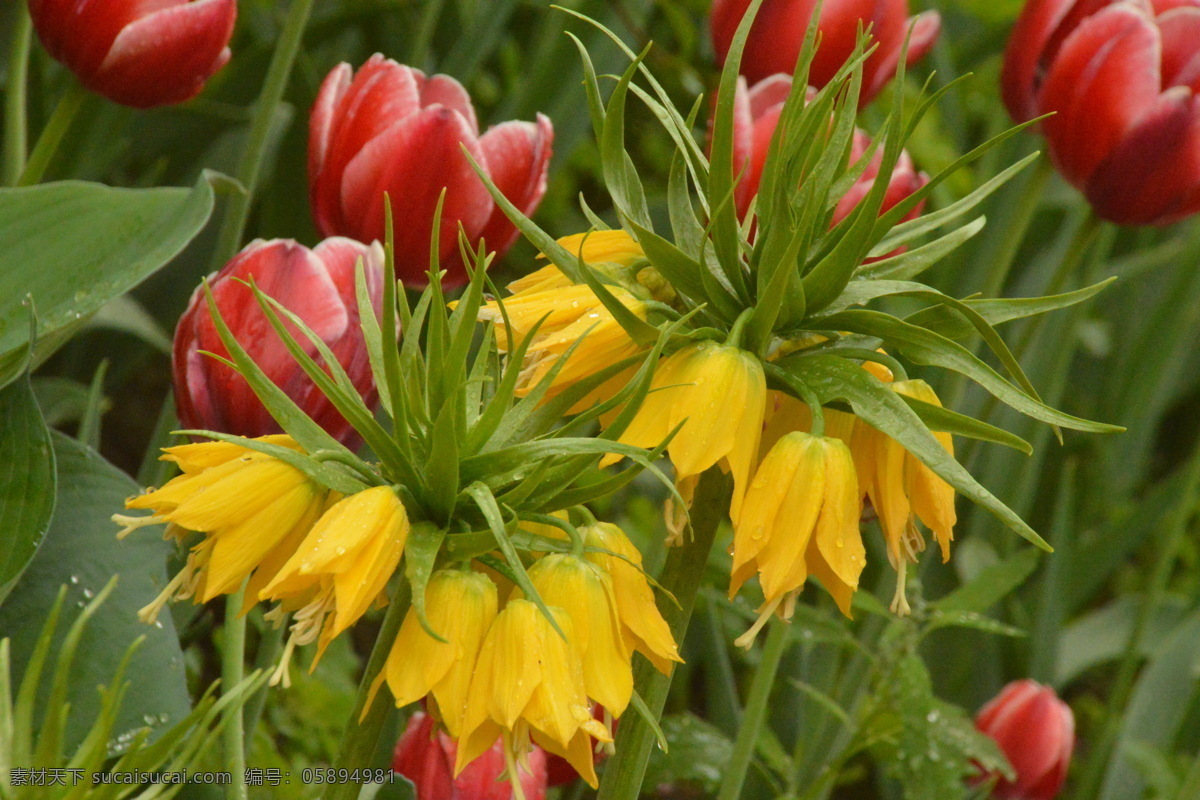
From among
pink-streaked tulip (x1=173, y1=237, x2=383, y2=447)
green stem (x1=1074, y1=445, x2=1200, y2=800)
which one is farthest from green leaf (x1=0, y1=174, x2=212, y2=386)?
green stem (x1=1074, y1=445, x2=1200, y2=800)

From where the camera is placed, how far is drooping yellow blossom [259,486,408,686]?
359 mm

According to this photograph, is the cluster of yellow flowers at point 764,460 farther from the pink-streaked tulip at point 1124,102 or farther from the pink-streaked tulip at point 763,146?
the pink-streaked tulip at point 1124,102

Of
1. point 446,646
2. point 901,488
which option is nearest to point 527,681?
point 446,646

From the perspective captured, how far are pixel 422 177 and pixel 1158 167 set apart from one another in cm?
54

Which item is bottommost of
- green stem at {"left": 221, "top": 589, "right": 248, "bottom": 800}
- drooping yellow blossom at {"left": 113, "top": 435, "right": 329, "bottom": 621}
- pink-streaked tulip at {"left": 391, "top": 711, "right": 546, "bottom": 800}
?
pink-streaked tulip at {"left": 391, "top": 711, "right": 546, "bottom": 800}

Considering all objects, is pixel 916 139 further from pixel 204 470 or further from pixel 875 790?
pixel 204 470

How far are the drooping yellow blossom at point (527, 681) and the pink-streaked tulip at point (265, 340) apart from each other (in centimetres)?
26

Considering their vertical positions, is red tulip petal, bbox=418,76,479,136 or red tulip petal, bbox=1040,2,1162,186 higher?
red tulip petal, bbox=1040,2,1162,186

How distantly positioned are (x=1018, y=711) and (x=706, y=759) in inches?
12.8

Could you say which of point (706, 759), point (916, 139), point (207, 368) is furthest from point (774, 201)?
point (916, 139)

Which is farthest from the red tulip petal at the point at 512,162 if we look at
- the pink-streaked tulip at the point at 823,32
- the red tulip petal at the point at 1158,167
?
the red tulip petal at the point at 1158,167

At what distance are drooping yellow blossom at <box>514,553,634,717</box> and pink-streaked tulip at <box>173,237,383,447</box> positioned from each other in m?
0.26

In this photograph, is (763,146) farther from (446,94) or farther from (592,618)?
(592,618)

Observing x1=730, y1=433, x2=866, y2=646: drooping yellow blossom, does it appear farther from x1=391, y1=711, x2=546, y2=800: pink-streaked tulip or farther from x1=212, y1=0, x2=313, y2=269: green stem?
x1=212, y1=0, x2=313, y2=269: green stem
